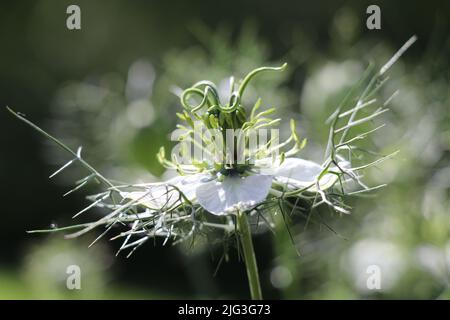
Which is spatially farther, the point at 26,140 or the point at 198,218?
the point at 26,140

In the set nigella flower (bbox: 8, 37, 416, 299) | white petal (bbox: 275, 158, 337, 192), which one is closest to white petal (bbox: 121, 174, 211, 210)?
nigella flower (bbox: 8, 37, 416, 299)

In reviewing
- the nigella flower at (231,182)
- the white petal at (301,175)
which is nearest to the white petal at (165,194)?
the nigella flower at (231,182)

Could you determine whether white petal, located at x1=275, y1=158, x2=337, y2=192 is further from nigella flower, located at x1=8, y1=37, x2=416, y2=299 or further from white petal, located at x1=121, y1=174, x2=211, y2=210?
white petal, located at x1=121, y1=174, x2=211, y2=210

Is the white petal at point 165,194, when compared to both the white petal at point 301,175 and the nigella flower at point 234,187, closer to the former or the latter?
the nigella flower at point 234,187

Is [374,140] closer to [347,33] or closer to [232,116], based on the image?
[347,33]

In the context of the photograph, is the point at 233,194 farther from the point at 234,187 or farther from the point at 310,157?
the point at 310,157

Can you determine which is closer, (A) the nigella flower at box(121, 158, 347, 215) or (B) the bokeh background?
(A) the nigella flower at box(121, 158, 347, 215)
